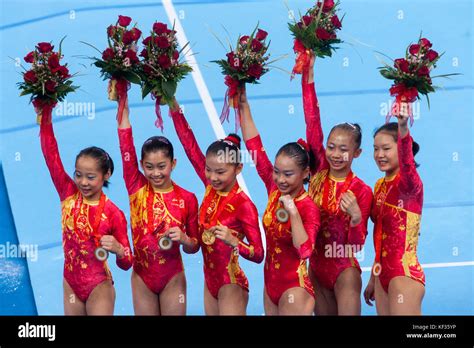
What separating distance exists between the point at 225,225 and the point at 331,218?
28.6 inches

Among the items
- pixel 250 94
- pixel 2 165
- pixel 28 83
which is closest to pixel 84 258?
pixel 28 83

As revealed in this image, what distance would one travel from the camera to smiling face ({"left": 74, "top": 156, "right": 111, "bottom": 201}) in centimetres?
962

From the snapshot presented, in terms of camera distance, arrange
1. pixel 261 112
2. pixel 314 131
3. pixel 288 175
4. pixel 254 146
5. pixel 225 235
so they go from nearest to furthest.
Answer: pixel 225 235, pixel 288 175, pixel 314 131, pixel 254 146, pixel 261 112

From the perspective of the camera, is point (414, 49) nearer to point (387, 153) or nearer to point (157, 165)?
point (387, 153)

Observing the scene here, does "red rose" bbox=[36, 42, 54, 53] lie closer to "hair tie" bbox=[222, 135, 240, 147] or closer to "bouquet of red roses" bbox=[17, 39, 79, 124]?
"bouquet of red roses" bbox=[17, 39, 79, 124]

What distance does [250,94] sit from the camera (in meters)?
13.6

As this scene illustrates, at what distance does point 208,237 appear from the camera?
9.57m

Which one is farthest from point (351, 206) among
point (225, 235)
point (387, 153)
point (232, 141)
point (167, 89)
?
point (167, 89)

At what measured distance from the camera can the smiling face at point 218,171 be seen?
9586mm

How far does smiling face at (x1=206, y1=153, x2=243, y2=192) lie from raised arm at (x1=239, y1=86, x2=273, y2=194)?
0.29m

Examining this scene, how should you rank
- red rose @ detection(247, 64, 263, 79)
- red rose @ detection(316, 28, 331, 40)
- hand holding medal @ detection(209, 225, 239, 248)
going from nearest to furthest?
1. hand holding medal @ detection(209, 225, 239, 248)
2. red rose @ detection(247, 64, 263, 79)
3. red rose @ detection(316, 28, 331, 40)

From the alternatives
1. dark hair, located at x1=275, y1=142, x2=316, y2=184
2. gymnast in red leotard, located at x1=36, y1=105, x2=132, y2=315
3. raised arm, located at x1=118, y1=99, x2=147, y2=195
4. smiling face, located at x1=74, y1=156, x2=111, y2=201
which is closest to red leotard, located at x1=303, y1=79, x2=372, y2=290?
dark hair, located at x1=275, y1=142, x2=316, y2=184

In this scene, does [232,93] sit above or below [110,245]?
above

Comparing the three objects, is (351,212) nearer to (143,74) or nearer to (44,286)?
(143,74)
